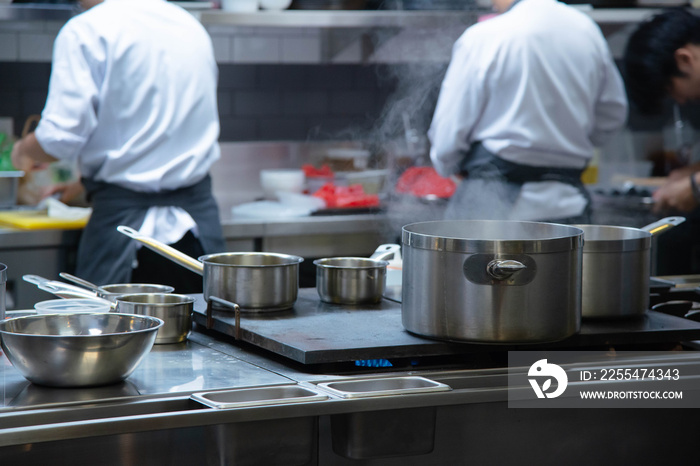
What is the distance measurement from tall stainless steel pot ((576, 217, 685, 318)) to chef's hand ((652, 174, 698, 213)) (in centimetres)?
205

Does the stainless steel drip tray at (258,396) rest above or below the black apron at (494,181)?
below

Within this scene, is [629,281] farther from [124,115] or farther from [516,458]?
[124,115]

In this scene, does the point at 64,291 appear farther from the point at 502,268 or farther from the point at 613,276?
the point at 613,276

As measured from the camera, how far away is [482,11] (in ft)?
12.9

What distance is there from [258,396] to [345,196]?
257 centimetres

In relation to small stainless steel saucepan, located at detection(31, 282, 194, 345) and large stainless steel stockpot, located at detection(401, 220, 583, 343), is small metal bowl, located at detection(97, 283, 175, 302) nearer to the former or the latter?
small stainless steel saucepan, located at detection(31, 282, 194, 345)

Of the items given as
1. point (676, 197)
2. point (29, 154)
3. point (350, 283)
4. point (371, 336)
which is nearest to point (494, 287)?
point (371, 336)

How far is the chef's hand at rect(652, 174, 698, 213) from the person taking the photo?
3.43 metres

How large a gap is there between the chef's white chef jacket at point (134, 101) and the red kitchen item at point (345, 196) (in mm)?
865

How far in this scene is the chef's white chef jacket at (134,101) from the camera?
272 centimetres

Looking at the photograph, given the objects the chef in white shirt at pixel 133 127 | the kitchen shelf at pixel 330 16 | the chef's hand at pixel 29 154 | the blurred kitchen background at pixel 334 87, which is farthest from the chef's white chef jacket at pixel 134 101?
the blurred kitchen background at pixel 334 87

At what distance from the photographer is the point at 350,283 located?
167 centimetres

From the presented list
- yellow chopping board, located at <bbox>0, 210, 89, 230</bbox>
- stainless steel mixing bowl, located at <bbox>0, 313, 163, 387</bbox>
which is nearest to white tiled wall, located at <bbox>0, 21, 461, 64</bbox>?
yellow chopping board, located at <bbox>0, 210, 89, 230</bbox>

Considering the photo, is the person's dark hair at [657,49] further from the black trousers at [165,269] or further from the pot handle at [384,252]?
the black trousers at [165,269]
